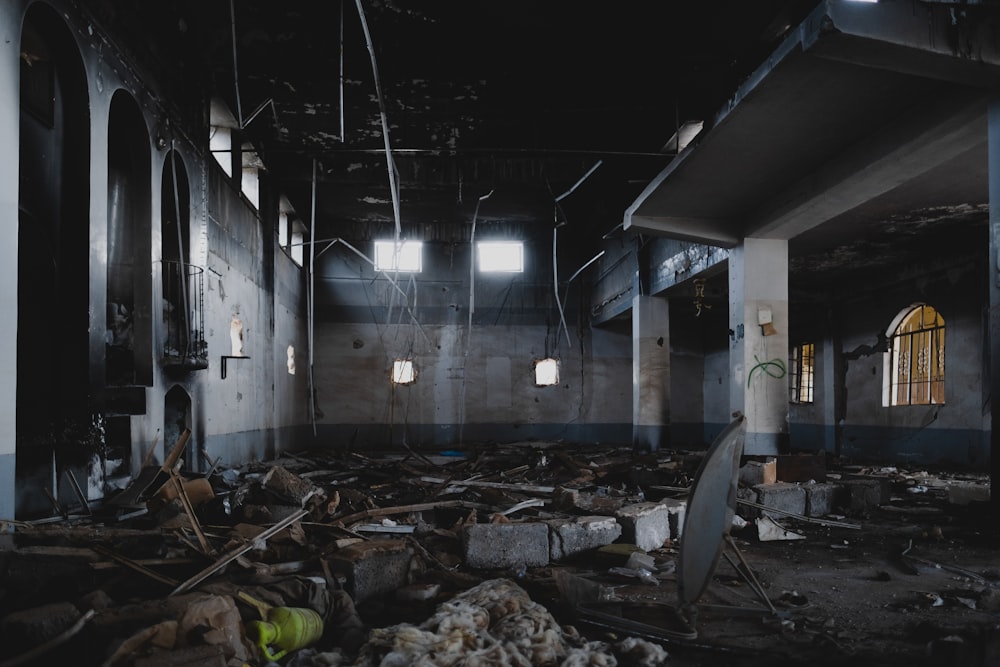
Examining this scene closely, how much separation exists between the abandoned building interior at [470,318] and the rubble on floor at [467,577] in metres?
0.03

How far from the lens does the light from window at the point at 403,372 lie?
63.5 ft

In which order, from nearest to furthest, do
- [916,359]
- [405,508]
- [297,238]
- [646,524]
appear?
[646,524] → [405,508] → [916,359] → [297,238]

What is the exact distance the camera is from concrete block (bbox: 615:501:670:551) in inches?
250

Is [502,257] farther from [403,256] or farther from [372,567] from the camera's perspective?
[372,567]

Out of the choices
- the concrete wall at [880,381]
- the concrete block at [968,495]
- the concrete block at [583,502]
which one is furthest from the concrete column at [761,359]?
the concrete wall at [880,381]

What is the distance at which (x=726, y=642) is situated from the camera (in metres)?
3.80

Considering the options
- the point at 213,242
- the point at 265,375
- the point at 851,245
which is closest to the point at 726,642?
the point at 213,242

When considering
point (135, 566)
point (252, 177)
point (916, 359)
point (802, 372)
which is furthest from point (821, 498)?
point (252, 177)

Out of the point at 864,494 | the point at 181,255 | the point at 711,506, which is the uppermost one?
the point at 181,255

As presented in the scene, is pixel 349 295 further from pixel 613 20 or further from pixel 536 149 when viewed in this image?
pixel 613 20

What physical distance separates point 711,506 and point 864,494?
591 centimetres

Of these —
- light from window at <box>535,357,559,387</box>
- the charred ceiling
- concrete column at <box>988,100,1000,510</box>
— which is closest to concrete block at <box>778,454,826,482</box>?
concrete column at <box>988,100,1000,510</box>

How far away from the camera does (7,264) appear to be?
4504 millimetres

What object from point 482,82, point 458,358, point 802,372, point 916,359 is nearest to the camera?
point 482,82
